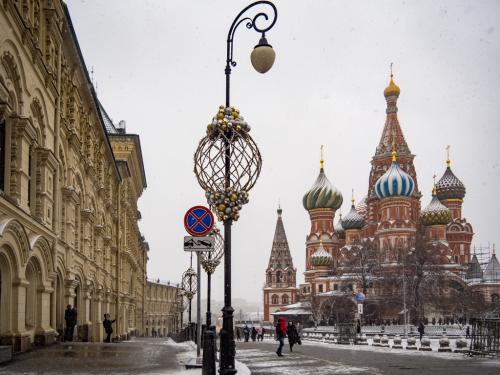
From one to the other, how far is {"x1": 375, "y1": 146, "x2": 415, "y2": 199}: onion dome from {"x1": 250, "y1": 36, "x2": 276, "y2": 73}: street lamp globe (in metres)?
85.8

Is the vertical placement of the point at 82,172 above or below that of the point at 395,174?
below

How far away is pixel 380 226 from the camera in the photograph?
96.1 meters

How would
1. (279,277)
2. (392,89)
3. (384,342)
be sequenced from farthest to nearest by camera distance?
1. (279,277)
2. (392,89)
3. (384,342)

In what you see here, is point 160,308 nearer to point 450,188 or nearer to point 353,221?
point 353,221

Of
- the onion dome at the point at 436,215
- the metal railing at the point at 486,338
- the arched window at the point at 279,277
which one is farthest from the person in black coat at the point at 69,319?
the arched window at the point at 279,277

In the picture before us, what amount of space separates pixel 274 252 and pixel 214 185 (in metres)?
113

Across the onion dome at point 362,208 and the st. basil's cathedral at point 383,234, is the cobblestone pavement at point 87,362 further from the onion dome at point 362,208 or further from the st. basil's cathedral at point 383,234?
the onion dome at point 362,208

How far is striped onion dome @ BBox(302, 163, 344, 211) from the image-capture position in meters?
112

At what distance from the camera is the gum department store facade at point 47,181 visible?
1650cm

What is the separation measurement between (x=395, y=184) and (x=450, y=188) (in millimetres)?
15717

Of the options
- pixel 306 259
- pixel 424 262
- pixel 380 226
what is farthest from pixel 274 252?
pixel 424 262

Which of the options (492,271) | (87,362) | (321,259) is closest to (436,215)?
(492,271)

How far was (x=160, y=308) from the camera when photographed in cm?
10800

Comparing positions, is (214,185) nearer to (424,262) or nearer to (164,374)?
(164,374)
